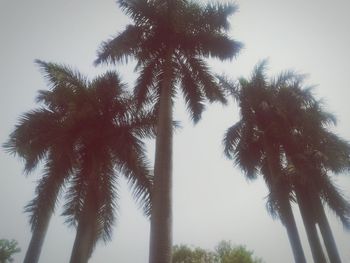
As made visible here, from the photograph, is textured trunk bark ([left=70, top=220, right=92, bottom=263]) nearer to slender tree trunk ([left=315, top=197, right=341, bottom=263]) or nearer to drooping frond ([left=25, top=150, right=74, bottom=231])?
drooping frond ([left=25, top=150, right=74, bottom=231])

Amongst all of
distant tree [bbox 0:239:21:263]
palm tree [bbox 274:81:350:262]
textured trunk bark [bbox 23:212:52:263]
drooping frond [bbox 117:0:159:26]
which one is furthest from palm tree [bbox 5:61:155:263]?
distant tree [bbox 0:239:21:263]

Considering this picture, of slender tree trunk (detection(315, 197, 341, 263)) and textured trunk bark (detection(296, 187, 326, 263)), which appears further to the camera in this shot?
slender tree trunk (detection(315, 197, 341, 263))

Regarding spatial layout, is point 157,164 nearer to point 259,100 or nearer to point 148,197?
point 148,197

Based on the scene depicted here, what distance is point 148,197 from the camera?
11.6 metres

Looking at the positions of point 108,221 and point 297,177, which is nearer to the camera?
point 108,221

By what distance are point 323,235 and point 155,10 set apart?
40.3ft

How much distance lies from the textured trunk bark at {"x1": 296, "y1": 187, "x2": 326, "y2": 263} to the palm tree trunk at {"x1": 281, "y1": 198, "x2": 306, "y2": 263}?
0.82 metres

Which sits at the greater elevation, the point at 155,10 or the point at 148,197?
the point at 155,10

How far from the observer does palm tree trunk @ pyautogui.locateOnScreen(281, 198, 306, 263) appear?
1109 centimetres

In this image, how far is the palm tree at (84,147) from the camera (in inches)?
430

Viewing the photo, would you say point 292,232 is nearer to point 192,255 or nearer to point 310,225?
point 310,225

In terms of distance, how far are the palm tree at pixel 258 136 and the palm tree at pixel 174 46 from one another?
6.58 feet

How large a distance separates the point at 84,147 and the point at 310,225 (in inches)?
410

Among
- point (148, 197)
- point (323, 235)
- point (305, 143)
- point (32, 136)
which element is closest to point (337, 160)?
point (305, 143)
